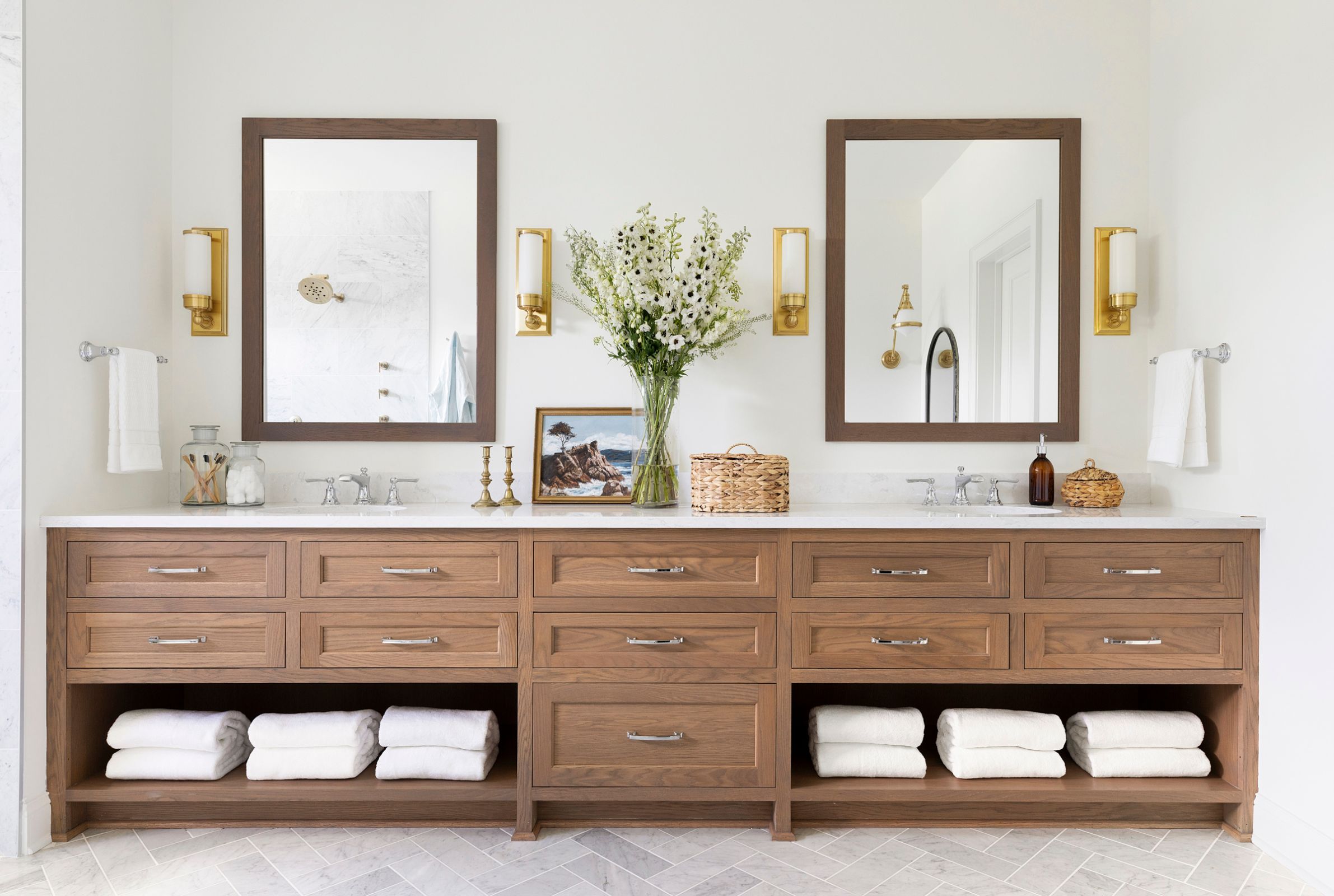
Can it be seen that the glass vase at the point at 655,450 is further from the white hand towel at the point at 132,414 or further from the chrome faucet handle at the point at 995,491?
the white hand towel at the point at 132,414

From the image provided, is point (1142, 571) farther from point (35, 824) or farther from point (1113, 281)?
point (35, 824)

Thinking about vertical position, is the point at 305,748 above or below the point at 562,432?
below

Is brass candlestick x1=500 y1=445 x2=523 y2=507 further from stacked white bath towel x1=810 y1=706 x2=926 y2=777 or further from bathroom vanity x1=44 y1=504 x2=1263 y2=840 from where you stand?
stacked white bath towel x1=810 y1=706 x2=926 y2=777

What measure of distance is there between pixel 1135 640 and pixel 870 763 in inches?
30.6

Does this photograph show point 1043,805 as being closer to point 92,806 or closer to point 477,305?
point 477,305

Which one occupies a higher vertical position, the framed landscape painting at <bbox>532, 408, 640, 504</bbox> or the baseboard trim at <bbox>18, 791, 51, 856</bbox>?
the framed landscape painting at <bbox>532, 408, 640, 504</bbox>

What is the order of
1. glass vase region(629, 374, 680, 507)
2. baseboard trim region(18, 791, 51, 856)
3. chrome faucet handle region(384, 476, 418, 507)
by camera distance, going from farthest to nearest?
chrome faucet handle region(384, 476, 418, 507), glass vase region(629, 374, 680, 507), baseboard trim region(18, 791, 51, 856)

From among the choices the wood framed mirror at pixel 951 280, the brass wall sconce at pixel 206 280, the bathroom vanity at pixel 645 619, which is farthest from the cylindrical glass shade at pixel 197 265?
the wood framed mirror at pixel 951 280

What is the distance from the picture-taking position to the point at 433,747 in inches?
82.9

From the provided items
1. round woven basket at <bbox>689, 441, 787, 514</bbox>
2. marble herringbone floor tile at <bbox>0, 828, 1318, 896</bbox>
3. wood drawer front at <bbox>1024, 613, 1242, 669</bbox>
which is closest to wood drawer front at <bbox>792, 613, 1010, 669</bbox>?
wood drawer front at <bbox>1024, 613, 1242, 669</bbox>

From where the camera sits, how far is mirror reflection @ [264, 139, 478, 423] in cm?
251

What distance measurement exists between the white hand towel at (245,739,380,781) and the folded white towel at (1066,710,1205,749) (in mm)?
2043

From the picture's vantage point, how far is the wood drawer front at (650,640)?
202cm

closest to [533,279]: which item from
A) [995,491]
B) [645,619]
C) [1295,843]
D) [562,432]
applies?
[562,432]
